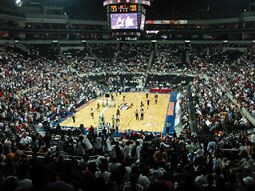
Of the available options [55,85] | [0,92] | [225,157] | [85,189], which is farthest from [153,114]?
[85,189]

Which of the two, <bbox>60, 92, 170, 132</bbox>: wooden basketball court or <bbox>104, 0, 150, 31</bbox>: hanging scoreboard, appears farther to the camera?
<bbox>104, 0, 150, 31</bbox>: hanging scoreboard

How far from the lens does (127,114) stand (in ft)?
113

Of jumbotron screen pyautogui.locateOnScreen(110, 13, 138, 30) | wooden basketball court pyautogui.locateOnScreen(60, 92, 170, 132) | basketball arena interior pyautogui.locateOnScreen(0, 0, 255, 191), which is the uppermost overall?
jumbotron screen pyautogui.locateOnScreen(110, 13, 138, 30)

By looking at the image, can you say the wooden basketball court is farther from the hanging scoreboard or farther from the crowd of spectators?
the hanging scoreboard

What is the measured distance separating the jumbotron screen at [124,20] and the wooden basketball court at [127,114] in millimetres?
9052

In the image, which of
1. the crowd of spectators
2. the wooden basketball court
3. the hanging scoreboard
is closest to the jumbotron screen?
the hanging scoreboard

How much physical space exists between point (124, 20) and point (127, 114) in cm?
964

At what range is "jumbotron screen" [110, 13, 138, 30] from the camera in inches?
1293

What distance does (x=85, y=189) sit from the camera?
585 cm

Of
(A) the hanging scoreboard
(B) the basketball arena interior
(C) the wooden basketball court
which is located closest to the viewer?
(B) the basketball arena interior

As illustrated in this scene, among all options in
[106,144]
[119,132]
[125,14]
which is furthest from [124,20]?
[106,144]

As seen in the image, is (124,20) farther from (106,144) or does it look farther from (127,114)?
(106,144)

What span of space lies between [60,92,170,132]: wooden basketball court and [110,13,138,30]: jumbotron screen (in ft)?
29.7

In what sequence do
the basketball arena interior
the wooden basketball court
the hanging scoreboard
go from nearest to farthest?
the basketball arena interior → the wooden basketball court → the hanging scoreboard
